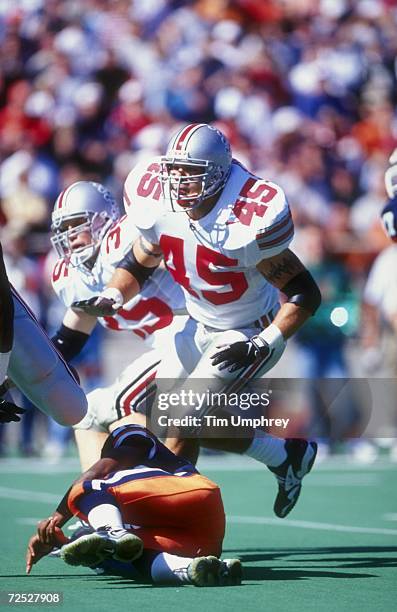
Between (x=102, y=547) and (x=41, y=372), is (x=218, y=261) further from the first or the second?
(x=102, y=547)

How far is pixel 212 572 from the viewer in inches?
160

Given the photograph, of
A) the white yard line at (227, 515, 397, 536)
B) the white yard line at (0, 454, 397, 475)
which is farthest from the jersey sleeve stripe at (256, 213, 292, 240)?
the white yard line at (0, 454, 397, 475)

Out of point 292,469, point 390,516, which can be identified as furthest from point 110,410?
point 390,516

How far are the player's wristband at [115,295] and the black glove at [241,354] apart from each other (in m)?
0.49

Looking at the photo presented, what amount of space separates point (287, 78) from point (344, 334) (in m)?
3.94

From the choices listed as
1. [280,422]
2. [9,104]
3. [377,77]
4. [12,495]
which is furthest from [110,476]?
[377,77]

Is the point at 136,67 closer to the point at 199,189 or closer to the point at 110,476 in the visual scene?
the point at 199,189

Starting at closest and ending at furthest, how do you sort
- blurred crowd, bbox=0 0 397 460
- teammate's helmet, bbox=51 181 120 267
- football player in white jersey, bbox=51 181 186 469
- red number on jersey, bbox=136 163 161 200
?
red number on jersey, bbox=136 163 161 200 < football player in white jersey, bbox=51 181 186 469 < teammate's helmet, bbox=51 181 120 267 < blurred crowd, bbox=0 0 397 460

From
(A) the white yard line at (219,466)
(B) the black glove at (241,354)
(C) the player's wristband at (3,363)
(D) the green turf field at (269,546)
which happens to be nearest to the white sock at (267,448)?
(D) the green turf field at (269,546)

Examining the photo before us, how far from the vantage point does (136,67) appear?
42.7ft

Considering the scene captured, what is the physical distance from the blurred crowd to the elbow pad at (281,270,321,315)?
17.0 feet

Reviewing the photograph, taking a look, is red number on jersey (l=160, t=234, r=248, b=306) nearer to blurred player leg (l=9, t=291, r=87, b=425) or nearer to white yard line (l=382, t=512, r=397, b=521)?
blurred player leg (l=9, t=291, r=87, b=425)

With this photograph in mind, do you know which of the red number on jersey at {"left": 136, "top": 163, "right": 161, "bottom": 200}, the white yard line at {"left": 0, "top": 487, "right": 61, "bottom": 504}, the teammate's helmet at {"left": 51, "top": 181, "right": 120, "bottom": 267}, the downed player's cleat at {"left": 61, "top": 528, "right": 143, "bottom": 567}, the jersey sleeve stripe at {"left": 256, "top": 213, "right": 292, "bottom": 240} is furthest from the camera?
the white yard line at {"left": 0, "top": 487, "right": 61, "bottom": 504}

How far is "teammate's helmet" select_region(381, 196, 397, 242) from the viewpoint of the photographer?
4.98 m
